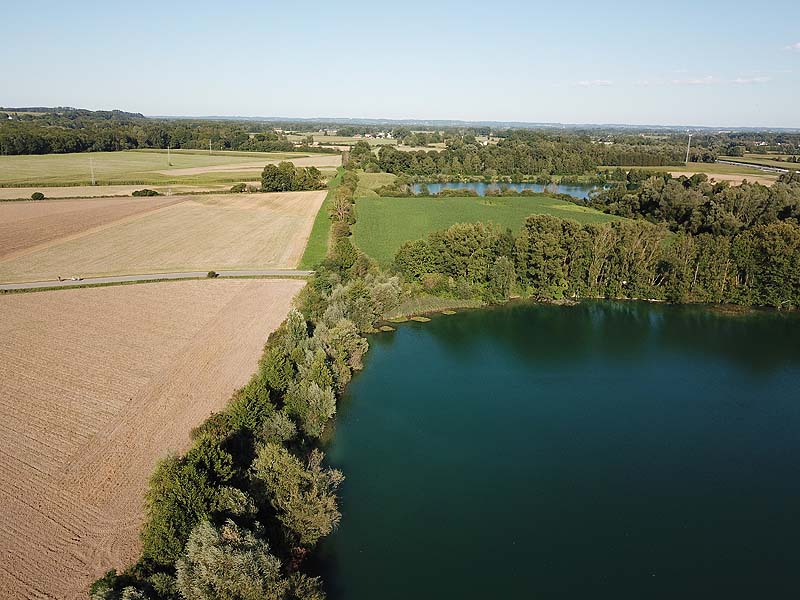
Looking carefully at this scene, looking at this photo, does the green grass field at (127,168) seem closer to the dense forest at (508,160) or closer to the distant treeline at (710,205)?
the dense forest at (508,160)

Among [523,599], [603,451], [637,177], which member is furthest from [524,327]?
[637,177]

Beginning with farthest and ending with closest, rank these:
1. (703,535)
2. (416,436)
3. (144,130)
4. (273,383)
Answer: (144,130) → (416,436) → (273,383) → (703,535)

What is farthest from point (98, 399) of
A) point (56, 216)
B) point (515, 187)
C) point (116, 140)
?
point (116, 140)

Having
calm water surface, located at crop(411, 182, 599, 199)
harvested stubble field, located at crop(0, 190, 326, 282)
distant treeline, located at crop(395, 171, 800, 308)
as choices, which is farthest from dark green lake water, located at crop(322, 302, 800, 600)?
calm water surface, located at crop(411, 182, 599, 199)

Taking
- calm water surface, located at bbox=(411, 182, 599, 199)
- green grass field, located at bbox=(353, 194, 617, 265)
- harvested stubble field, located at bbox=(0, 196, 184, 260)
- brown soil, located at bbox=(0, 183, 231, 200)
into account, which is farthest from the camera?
calm water surface, located at bbox=(411, 182, 599, 199)

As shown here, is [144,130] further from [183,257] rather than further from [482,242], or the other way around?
[482,242]

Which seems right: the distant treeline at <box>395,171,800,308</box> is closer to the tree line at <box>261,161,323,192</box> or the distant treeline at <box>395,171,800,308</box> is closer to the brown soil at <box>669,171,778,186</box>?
the tree line at <box>261,161,323,192</box>
